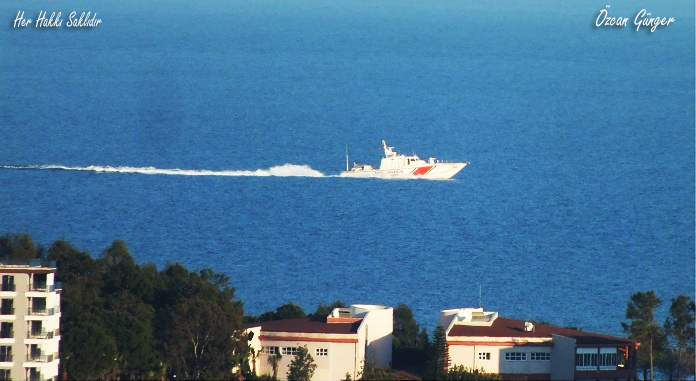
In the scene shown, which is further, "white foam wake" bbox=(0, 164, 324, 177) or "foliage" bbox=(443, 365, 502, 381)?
"white foam wake" bbox=(0, 164, 324, 177)

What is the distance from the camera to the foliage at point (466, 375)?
62688 mm

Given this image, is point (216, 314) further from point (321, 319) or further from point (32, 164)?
point (32, 164)

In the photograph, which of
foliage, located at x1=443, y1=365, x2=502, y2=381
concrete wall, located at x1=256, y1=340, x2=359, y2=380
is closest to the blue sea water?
concrete wall, located at x1=256, y1=340, x2=359, y2=380

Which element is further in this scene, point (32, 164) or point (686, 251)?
point (32, 164)

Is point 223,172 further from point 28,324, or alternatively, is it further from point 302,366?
point 28,324

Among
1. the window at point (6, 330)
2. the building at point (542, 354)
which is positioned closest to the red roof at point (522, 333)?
the building at point (542, 354)

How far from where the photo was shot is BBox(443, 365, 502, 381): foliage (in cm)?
6269

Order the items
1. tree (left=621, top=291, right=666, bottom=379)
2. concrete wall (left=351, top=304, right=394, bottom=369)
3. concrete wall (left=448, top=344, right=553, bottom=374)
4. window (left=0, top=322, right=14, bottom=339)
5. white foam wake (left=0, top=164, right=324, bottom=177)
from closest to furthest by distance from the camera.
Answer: window (left=0, top=322, right=14, bottom=339) → concrete wall (left=448, top=344, right=553, bottom=374) → concrete wall (left=351, top=304, right=394, bottom=369) → tree (left=621, top=291, right=666, bottom=379) → white foam wake (left=0, top=164, right=324, bottom=177)

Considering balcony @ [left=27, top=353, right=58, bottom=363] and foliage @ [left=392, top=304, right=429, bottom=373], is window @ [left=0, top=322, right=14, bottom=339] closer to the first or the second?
balcony @ [left=27, top=353, right=58, bottom=363]

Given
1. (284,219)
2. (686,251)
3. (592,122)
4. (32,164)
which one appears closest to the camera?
(686,251)

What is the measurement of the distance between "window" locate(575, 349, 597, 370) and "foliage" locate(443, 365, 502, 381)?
2.60 meters

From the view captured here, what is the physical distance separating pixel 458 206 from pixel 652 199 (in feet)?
44.9

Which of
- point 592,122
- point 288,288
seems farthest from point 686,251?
point 592,122

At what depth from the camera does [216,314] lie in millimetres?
65438
